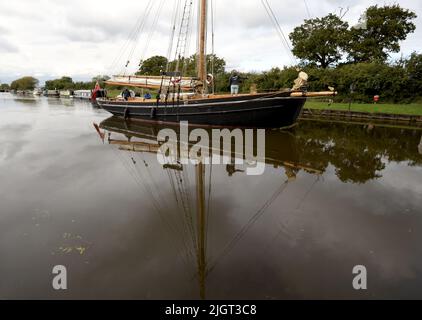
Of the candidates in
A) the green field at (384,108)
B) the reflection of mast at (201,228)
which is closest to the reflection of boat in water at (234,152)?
the reflection of mast at (201,228)

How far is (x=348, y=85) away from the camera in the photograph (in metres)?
32.3

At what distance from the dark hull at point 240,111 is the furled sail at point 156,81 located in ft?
5.19

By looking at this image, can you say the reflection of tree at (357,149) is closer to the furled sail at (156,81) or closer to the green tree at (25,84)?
the furled sail at (156,81)

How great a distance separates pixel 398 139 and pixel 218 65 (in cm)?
4269

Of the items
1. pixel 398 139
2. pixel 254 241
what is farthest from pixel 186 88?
pixel 254 241

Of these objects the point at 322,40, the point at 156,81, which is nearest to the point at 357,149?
the point at 156,81

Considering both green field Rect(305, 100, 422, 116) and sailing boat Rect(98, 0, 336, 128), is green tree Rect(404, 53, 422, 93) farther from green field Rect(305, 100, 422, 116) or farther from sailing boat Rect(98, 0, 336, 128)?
sailing boat Rect(98, 0, 336, 128)

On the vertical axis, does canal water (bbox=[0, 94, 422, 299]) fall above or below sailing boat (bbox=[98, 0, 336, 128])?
below

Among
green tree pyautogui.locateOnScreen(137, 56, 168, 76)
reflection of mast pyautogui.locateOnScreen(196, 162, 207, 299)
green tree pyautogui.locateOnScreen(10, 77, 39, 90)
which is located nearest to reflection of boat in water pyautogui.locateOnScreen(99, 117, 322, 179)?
reflection of mast pyautogui.locateOnScreen(196, 162, 207, 299)

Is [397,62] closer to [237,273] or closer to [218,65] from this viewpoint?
[218,65]

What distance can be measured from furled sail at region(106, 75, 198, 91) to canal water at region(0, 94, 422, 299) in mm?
9304

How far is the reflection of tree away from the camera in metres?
10.3

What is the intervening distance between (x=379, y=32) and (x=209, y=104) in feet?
108
